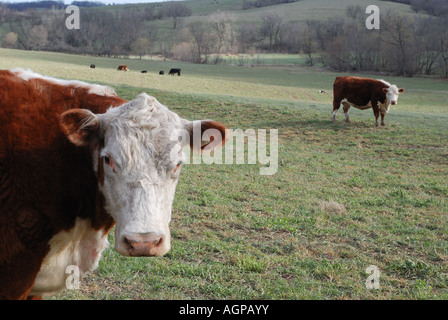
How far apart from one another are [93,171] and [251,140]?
12.4 meters

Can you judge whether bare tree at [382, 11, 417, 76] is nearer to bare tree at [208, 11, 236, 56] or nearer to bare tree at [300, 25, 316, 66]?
bare tree at [300, 25, 316, 66]

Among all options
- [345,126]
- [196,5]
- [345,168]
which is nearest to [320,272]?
[345,168]

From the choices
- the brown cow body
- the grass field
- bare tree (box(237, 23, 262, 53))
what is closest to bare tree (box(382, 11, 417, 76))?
bare tree (box(237, 23, 262, 53))

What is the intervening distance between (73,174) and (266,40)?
359ft

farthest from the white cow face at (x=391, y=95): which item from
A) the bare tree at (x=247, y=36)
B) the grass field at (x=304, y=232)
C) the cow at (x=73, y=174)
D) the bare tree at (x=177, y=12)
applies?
the bare tree at (x=177, y=12)

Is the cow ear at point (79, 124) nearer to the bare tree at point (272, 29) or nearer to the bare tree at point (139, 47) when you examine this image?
the bare tree at point (139, 47)

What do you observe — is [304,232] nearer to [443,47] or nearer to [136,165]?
[136,165]

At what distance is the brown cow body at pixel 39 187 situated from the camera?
2.84 meters

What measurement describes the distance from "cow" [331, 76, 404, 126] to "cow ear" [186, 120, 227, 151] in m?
16.6

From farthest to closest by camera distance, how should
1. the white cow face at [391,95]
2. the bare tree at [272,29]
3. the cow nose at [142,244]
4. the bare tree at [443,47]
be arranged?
the bare tree at [272,29], the bare tree at [443,47], the white cow face at [391,95], the cow nose at [142,244]

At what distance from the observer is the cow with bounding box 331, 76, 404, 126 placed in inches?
713

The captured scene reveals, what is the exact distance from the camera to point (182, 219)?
6.99m

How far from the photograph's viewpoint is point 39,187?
2883 mm

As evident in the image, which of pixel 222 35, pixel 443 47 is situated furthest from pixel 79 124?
pixel 222 35
